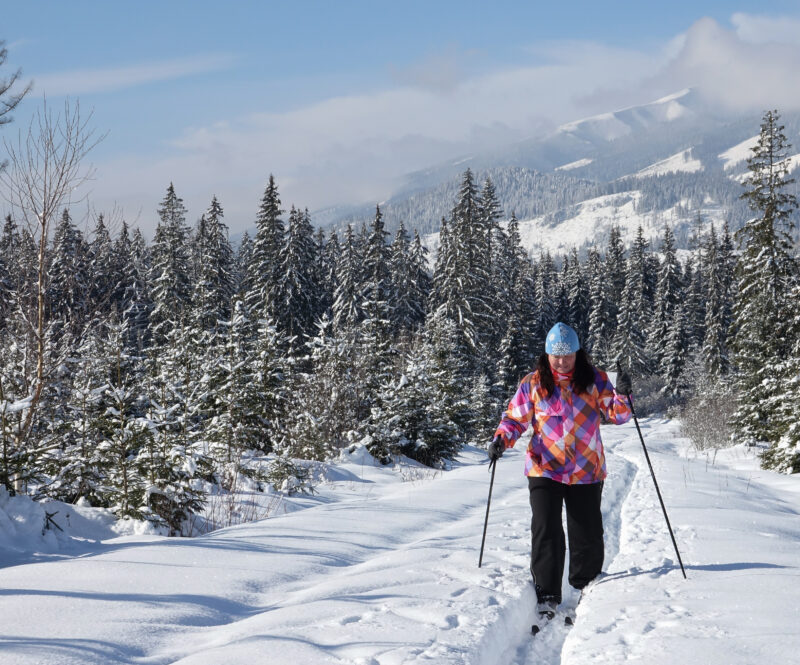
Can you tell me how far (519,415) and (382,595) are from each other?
161 cm

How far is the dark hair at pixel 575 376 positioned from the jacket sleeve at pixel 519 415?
12 centimetres

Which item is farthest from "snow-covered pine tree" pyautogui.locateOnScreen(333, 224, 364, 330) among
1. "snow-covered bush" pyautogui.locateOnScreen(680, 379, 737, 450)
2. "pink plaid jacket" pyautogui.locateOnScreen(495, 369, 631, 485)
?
"pink plaid jacket" pyautogui.locateOnScreen(495, 369, 631, 485)

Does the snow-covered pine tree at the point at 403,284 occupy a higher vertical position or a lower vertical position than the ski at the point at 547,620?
higher

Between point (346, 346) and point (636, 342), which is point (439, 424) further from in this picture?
point (636, 342)

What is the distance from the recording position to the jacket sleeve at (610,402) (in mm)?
4359

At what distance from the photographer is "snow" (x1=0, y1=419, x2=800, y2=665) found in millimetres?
3131

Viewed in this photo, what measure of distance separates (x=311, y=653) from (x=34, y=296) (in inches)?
217

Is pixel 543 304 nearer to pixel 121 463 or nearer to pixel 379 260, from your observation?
pixel 379 260

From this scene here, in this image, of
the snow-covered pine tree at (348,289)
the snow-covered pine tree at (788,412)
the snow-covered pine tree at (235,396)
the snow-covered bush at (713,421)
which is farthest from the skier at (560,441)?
the snow-covered pine tree at (348,289)

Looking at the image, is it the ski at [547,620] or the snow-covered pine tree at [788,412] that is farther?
the snow-covered pine tree at [788,412]

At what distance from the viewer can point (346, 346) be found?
1549cm

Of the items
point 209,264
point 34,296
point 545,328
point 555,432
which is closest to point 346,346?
point 34,296

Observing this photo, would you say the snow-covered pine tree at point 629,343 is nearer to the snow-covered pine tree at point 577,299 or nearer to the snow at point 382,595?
the snow-covered pine tree at point 577,299

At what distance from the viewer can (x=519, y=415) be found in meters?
4.48
